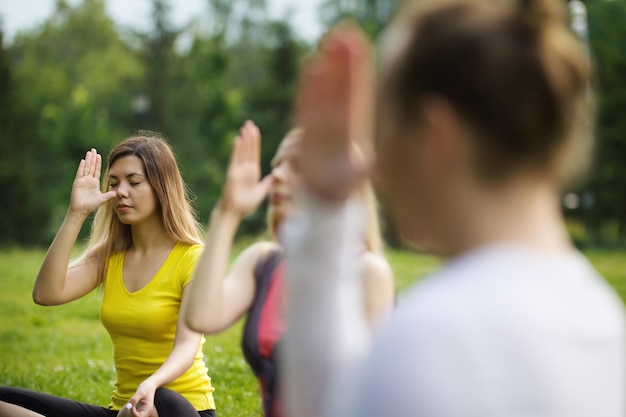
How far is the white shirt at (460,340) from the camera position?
0.87 metres

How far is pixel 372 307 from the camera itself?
7.85 ft

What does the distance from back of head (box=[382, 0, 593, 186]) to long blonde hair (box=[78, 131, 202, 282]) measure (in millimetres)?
3109

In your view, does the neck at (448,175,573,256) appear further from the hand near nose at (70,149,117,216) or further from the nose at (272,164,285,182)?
the hand near nose at (70,149,117,216)

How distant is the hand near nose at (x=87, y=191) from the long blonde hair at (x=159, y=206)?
0.15 m

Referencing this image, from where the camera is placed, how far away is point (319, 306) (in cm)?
105

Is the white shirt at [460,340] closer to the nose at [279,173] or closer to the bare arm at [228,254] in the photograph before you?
the bare arm at [228,254]

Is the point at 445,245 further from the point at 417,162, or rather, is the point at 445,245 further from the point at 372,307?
the point at 372,307

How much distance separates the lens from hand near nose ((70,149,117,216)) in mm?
3854

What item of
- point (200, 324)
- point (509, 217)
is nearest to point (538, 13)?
point (509, 217)

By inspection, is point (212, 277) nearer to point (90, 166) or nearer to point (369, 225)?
point (369, 225)

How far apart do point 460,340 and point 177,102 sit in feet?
119

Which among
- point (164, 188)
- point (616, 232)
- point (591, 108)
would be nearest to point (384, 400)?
point (591, 108)

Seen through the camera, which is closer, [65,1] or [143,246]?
[143,246]

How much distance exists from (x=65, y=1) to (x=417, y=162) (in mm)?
49411
